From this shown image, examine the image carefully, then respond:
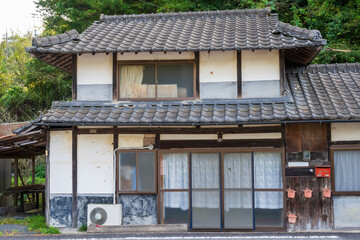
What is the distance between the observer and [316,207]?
10.1 meters

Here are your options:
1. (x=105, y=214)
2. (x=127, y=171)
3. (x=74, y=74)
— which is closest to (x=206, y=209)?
(x=127, y=171)

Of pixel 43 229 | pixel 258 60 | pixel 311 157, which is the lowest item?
pixel 43 229

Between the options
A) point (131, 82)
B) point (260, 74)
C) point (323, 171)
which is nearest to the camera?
point (323, 171)

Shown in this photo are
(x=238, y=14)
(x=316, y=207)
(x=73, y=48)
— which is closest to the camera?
(x=316, y=207)

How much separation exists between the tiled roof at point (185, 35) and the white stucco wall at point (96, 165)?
246cm

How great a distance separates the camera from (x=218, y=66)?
426 inches

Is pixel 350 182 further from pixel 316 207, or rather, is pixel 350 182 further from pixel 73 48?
pixel 73 48

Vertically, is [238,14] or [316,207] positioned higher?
[238,14]

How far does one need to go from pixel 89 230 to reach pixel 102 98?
3548mm

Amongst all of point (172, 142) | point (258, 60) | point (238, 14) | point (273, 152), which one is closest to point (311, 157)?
point (273, 152)

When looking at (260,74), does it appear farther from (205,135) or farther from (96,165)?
(96,165)

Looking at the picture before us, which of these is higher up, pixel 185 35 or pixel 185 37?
pixel 185 35

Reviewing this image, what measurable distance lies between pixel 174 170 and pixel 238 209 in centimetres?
194

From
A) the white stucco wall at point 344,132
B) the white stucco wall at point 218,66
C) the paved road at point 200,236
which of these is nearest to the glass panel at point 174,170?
the paved road at point 200,236
